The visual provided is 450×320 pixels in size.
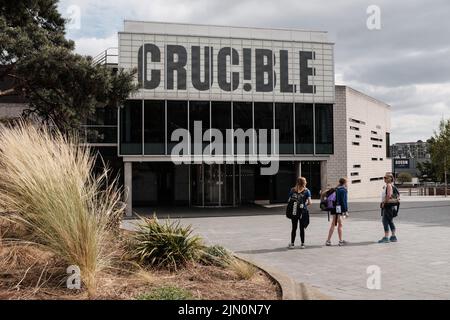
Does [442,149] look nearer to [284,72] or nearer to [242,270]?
[284,72]

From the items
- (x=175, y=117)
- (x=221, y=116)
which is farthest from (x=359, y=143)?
(x=175, y=117)

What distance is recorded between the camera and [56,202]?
5.60 meters

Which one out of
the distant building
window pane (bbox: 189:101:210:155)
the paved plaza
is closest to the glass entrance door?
window pane (bbox: 189:101:210:155)

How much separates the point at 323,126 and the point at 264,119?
127 inches

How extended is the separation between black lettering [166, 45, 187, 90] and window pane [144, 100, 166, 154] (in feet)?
3.73

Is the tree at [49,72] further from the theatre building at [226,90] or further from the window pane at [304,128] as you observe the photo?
the window pane at [304,128]

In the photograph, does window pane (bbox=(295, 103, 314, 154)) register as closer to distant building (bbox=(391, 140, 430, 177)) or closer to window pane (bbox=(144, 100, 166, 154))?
window pane (bbox=(144, 100, 166, 154))

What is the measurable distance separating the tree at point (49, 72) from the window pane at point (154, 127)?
658cm

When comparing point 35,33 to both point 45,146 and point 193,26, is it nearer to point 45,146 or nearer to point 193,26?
point 45,146

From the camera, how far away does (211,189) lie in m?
29.1

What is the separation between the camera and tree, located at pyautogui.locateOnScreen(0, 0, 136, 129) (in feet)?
42.2

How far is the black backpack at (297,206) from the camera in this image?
35.5ft

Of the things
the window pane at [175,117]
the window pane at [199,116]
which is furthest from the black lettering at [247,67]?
the window pane at [175,117]

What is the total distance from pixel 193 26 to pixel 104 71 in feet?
41.9
